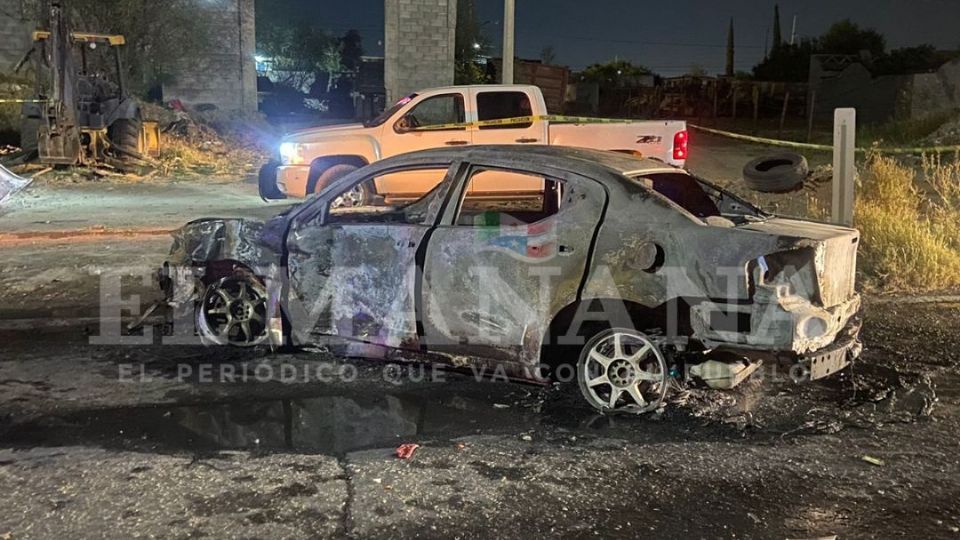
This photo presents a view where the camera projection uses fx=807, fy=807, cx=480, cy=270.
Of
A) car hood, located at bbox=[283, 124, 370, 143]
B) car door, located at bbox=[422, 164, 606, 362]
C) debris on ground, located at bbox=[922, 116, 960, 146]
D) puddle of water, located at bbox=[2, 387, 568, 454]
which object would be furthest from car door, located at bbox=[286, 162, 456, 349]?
debris on ground, located at bbox=[922, 116, 960, 146]

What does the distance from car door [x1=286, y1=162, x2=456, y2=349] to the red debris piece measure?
868mm

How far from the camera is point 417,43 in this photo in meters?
24.5

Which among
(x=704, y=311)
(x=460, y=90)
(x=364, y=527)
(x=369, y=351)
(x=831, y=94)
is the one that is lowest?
(x=364, y=527)

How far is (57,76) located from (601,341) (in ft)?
51.8

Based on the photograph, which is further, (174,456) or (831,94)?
(831,94)

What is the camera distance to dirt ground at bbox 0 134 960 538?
3.42 m

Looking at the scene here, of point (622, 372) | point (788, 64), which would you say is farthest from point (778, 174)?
point (788, 64)

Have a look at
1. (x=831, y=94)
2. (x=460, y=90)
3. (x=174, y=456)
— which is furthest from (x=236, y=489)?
(x=831, y=94)

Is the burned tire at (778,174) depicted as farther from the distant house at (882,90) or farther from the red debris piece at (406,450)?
the distant house at (882,90)

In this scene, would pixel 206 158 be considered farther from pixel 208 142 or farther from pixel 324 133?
pixel 324 133

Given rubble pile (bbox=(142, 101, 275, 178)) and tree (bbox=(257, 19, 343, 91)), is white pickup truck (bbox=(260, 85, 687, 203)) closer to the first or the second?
rubble pile (bbox=(142, 101, 275, 178))

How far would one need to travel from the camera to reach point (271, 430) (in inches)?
175

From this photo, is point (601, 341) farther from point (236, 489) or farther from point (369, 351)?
point (236, 489)

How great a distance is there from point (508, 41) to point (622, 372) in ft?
41.9
